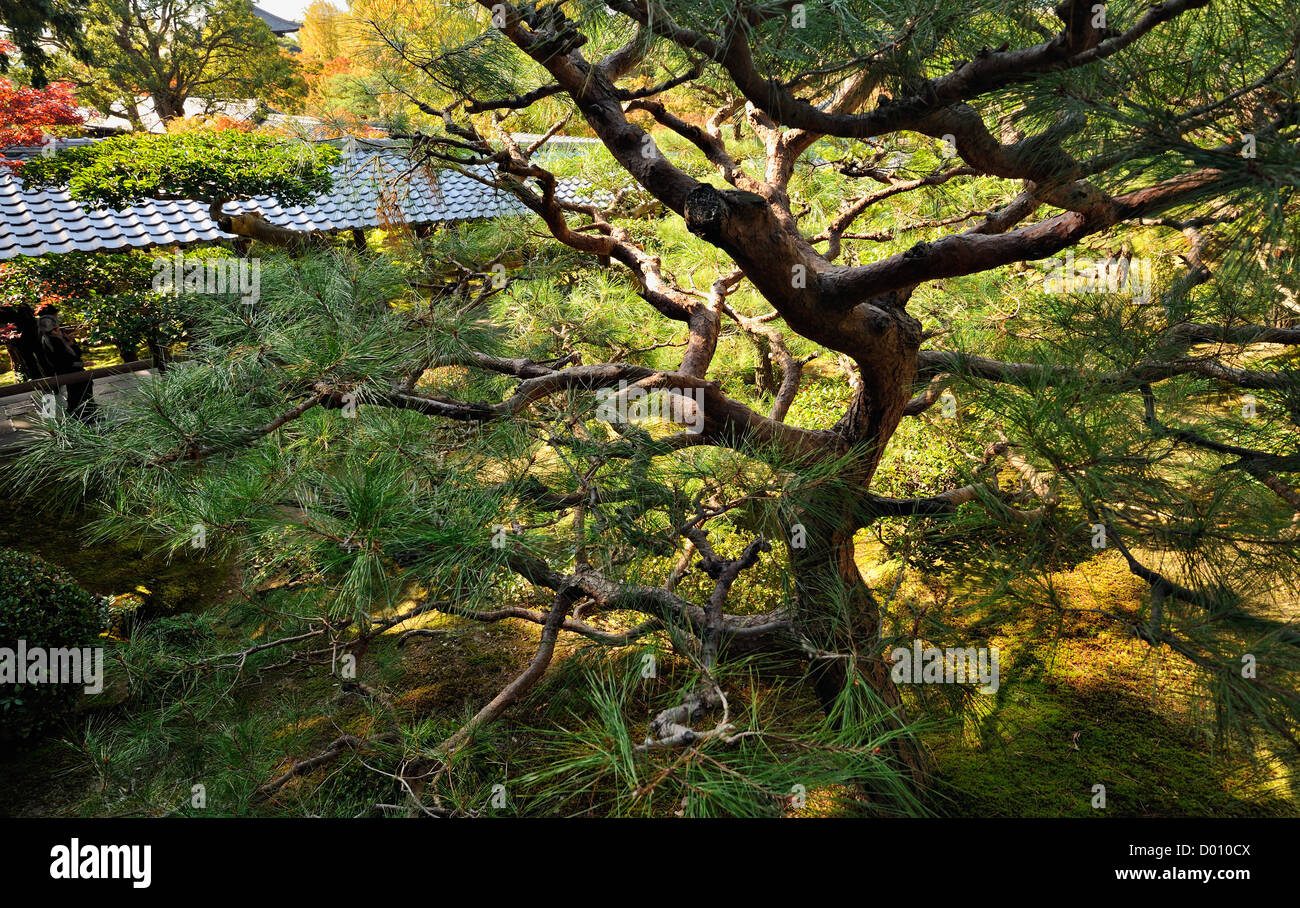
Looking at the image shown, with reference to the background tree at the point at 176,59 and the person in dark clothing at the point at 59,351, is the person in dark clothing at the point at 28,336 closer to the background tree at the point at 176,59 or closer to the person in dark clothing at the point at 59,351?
the person in dark clothing at the point at 59,351

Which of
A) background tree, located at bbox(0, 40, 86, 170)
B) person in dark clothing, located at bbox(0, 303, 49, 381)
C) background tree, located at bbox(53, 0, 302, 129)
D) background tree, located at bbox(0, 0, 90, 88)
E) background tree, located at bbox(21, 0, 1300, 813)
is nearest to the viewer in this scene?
background tree, located at bbox(21, 0, 1300, 813)

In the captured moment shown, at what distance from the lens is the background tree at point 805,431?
109 cm

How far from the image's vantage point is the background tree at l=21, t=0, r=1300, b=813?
3.56 ft

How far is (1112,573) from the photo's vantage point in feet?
10.1

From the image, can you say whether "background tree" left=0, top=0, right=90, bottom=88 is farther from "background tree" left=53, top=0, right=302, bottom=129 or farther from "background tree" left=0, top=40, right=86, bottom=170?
"background tree" left=53, top=0, right=302, bottom=129

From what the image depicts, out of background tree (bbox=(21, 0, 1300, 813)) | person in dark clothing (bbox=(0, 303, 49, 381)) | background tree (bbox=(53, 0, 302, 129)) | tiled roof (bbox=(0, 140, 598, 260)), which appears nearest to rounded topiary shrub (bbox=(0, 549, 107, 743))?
background tree (bbox=(21, 0, 1300, 813))

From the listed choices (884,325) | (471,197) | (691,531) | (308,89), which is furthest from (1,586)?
(308,89)

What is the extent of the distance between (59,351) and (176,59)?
243 inches

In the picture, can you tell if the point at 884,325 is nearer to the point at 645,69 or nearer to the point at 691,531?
the point at 691,531

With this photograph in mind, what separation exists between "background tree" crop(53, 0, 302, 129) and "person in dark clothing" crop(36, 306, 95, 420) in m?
5.15

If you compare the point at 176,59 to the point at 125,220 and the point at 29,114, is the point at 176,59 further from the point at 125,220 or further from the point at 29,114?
the point at 125,220

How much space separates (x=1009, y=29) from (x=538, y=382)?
4.02 feet

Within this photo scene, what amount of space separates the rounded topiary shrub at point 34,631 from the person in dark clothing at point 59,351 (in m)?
2.13

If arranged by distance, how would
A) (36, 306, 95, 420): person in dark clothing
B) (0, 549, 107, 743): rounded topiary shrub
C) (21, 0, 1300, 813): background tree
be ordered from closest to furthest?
(21, 0, 1300, 813): background tree → (0, 549, 107, 743): rounded topiary shrub → (36, 306, 95, 420): person in dark clothing
